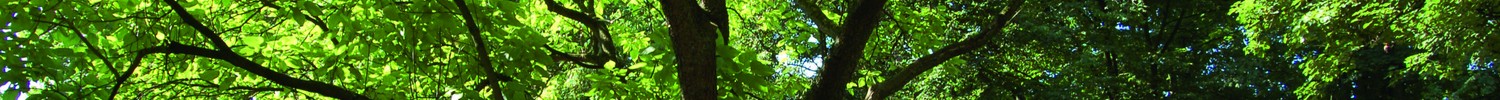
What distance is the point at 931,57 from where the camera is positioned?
29.2 ft

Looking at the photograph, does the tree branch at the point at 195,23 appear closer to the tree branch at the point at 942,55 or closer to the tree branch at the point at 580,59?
the tree branch at the point at 580,59

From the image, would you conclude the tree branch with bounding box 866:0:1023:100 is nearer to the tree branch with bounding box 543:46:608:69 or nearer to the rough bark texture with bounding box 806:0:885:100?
the tree branch with bounding box 543:46:608:69

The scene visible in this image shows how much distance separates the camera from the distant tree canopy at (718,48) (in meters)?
3.11

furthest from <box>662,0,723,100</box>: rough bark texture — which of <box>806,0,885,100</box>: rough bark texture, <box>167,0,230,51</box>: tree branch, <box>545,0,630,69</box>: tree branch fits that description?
<box>545,0,630,69</box>: tree branch

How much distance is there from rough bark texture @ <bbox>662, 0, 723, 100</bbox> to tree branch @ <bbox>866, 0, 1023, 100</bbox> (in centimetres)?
541

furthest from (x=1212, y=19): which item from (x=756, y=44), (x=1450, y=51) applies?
(x=756, y=44)

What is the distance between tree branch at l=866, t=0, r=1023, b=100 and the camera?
8609 mm

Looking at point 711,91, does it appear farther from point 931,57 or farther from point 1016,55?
point 1016,55

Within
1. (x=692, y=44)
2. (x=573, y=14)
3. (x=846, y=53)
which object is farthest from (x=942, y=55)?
(x=692, y=44)

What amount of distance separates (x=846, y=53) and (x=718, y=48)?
2.28 feet

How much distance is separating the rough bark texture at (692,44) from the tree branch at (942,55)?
5413 millimetres

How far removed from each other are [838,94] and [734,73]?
0.65 metres

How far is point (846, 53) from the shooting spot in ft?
13.6

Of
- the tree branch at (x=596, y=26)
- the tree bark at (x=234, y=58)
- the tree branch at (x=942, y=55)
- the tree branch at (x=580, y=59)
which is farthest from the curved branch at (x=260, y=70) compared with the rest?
the tree branch at (x=942, y=55)
